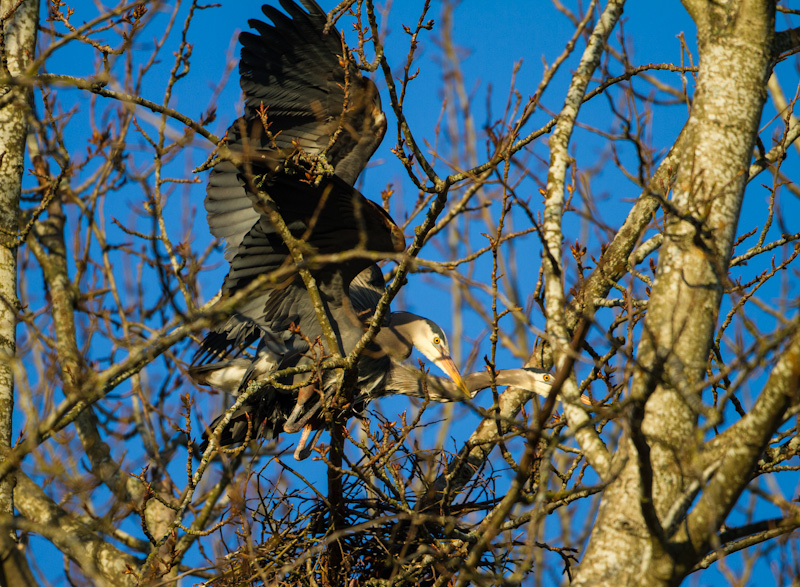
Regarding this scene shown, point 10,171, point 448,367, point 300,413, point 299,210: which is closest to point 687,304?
point 299,210

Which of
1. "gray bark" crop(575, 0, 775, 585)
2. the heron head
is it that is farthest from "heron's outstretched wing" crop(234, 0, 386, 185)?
A: "gray bark" crop(575, 0, 775, 585)

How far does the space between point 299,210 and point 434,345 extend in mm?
1379

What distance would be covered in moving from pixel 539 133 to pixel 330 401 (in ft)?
4.71

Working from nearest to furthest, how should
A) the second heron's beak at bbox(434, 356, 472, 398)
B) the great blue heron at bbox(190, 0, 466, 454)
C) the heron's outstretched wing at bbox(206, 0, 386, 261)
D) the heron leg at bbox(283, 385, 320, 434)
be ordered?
the great blue heron at bbox(190, 0, 466, 454), the heron's outstretched wing at bbox(206, 0, 386, 261), the heron leg at bbox(283, 385, 320, 434), the second heron's beak at bbox(434, 356, 472, 398)

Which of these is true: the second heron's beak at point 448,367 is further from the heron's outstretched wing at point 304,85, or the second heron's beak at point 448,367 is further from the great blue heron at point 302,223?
the heron's outstretched wing at point 304,85

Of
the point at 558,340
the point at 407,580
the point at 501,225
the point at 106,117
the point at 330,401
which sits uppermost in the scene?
the point at 106,117

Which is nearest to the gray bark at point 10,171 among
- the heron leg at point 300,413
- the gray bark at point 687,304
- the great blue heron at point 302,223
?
the great blue heron at point 302,223

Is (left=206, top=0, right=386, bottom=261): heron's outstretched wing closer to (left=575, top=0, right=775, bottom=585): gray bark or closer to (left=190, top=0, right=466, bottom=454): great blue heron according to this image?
(left=190, top=0, right=466, bottom=454): great blue heron

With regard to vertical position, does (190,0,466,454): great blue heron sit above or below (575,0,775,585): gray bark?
above

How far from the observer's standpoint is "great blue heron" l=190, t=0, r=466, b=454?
12.2ft

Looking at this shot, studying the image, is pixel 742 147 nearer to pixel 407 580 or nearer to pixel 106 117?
pixel 407 580

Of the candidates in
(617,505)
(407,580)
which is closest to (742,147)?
(617,505)

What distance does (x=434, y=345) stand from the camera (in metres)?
4.82

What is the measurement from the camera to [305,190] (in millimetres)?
3727
